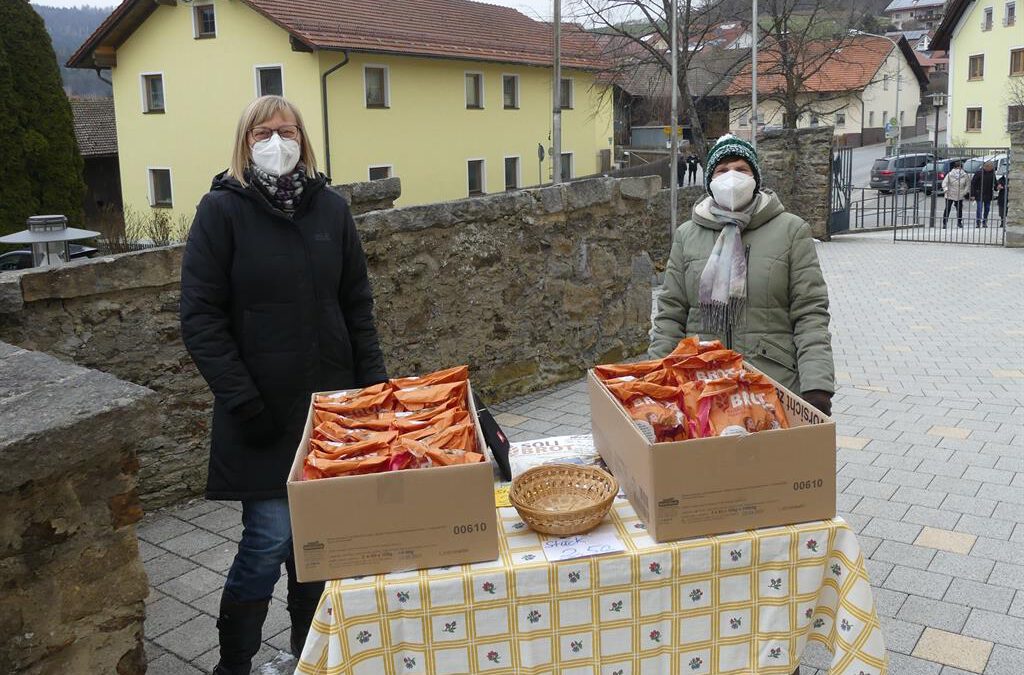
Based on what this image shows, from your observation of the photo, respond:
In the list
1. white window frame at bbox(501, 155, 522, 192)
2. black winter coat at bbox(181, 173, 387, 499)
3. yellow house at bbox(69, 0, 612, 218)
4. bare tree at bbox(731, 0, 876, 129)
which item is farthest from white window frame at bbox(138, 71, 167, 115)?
black winter coat at bbox(181, 173, 387, 499)

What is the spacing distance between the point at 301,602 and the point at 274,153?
1542mm

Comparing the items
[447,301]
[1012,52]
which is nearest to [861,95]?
[1012,52]

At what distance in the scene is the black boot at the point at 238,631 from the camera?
9.99 feet

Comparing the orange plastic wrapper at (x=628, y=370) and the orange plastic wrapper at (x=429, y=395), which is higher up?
the orange plastic wrapper at (x=628, y=370)

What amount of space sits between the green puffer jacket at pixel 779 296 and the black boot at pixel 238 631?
6.18 ft

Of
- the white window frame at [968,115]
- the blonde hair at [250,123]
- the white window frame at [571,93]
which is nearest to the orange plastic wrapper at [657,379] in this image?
the blonde hair at [250,123]

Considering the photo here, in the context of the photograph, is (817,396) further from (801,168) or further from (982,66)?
(982,66)

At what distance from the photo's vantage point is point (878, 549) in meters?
4.36

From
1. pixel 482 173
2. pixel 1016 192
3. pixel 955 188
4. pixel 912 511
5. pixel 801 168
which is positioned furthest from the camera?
pixel 482 173

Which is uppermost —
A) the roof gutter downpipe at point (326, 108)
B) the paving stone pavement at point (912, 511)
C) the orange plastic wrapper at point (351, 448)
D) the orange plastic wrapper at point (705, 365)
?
the roof gutter downpipe at point (326, 108)

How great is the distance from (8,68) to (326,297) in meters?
21.3

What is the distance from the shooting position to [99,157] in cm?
3638

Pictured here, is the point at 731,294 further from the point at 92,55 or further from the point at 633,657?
the point at 92,55

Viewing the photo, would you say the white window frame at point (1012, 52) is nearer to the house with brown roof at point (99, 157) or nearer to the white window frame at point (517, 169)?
the white window frame at point (517, 169)
